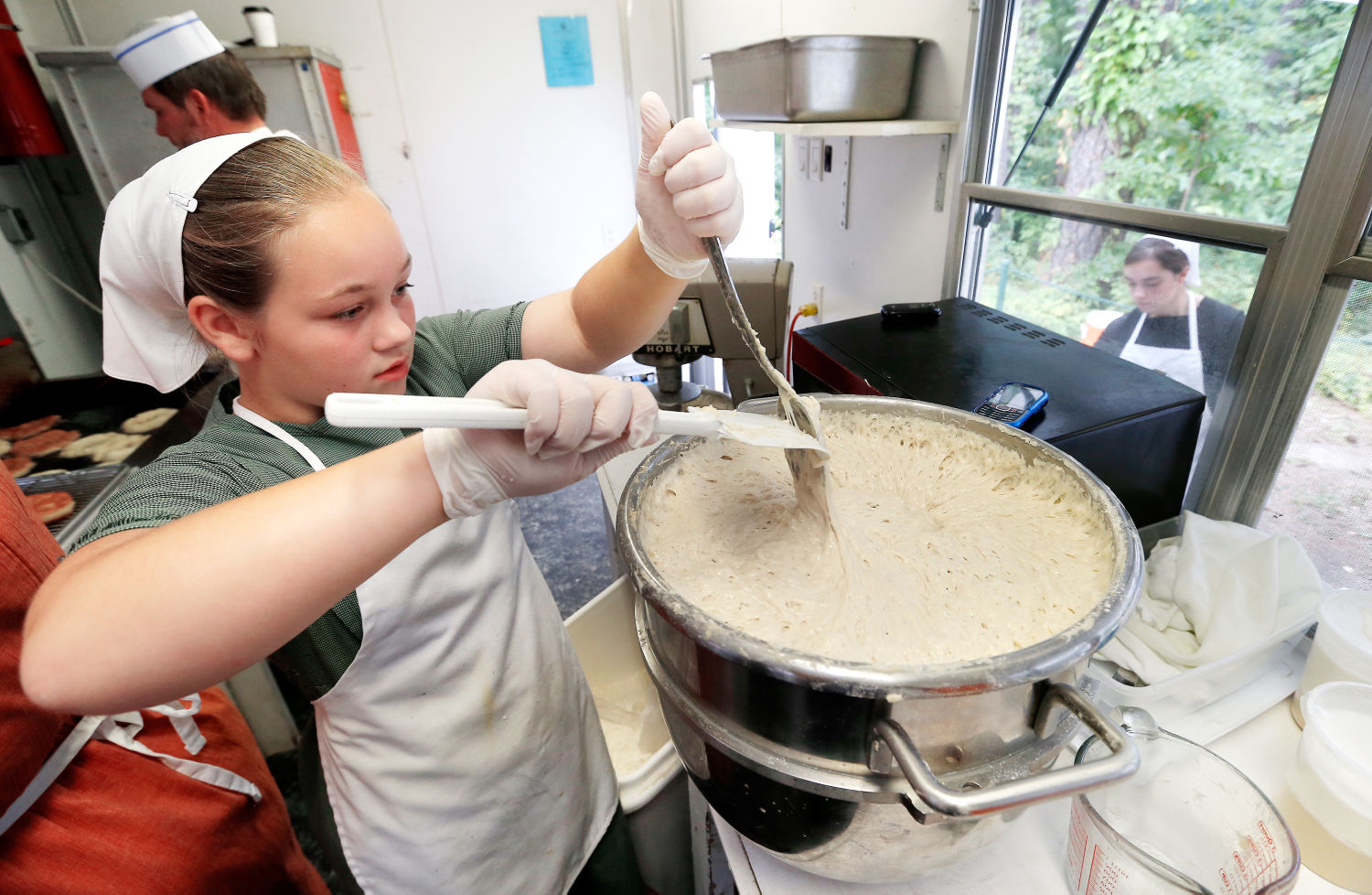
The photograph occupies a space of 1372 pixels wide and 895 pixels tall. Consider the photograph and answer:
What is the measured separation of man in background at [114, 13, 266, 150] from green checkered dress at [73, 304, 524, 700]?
173cm

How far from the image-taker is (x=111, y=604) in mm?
526

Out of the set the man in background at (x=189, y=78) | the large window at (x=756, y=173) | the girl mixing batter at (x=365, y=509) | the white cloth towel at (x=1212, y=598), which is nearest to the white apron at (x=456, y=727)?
the girl mixing batter at (x=365, y=509)

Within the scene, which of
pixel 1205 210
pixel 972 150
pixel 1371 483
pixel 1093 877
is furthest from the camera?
pixel 972 150

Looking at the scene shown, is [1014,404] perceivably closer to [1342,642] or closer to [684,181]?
[1342,642]

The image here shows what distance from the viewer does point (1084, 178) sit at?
1.37m

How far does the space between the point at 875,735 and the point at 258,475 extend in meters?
0.73

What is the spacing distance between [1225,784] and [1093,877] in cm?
20

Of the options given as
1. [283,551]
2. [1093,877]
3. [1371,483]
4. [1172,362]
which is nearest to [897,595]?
[1093,877]

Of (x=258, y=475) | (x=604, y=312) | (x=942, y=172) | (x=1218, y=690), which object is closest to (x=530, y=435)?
(x=258, y=475)

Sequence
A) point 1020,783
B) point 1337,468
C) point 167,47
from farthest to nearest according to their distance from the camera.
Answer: point 167,47
point 1337,468
point 1020,783

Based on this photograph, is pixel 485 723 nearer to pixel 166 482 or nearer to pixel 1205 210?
pixel 166 482

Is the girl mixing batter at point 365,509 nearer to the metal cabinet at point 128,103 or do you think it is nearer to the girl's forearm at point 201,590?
the girl's forearm at point 201,590

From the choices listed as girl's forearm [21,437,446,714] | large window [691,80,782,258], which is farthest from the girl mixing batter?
large window [691,80,782,258]

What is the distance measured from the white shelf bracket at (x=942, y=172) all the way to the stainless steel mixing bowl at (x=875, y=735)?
124 cm
